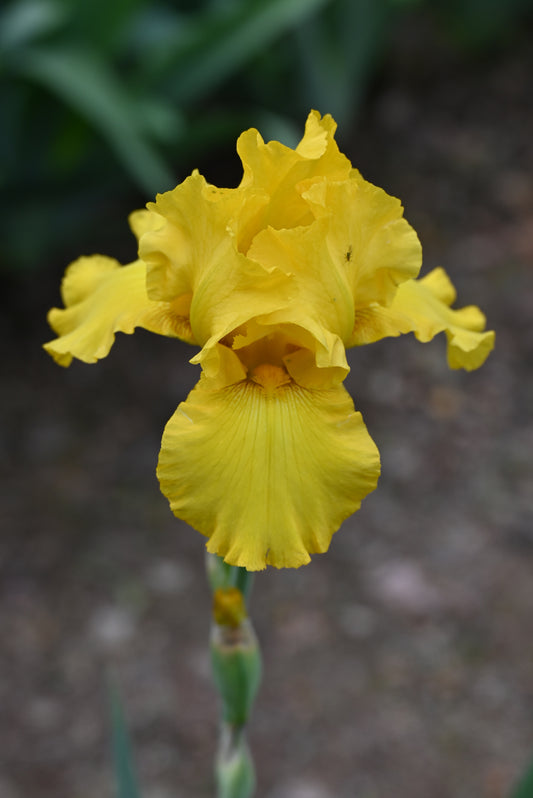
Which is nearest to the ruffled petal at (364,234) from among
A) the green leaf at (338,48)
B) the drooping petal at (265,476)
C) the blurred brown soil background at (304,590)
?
the drooping petal at (265,476)

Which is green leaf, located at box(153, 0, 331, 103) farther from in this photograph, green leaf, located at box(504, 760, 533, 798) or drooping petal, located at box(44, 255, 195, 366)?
green leaf, located at box(504, 760, 533, 798)

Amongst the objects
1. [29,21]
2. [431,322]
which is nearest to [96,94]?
[29,21]

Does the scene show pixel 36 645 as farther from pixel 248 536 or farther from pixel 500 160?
pixel 500 160

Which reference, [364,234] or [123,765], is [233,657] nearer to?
[123,765]

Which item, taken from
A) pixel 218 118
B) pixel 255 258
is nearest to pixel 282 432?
pixel 255 258

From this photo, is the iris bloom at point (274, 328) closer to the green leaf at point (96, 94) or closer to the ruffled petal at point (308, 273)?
the ruffled petal at point (308, 273)

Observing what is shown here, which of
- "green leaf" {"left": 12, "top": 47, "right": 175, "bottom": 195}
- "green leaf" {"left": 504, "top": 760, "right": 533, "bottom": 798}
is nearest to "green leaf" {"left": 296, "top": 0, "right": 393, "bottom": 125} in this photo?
"green leaf" {"left": 12, "top": 47, "right": 175, "bottom": 195}
